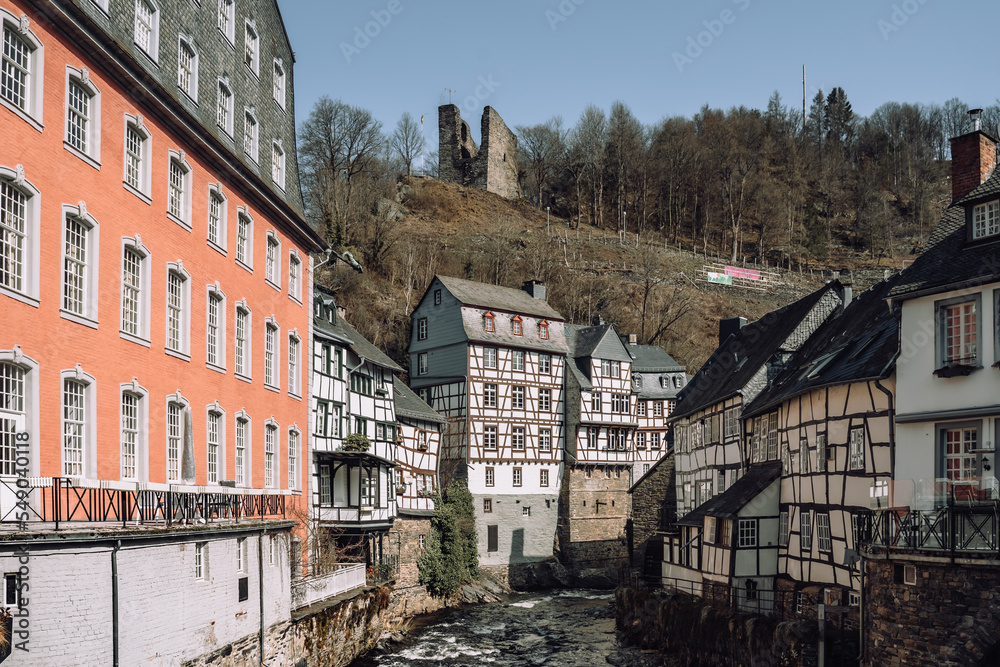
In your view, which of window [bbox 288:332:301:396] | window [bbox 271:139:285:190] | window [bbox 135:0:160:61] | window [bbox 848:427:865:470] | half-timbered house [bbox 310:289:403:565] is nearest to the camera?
window [bbox 135:0:160:61]

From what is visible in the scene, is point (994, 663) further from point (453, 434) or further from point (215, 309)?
point (453, 434)

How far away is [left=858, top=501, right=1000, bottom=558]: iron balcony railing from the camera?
15312 millimetres

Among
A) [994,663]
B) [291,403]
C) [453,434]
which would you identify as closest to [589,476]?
[453,434]

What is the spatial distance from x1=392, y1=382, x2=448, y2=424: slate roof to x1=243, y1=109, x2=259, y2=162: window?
15.5m

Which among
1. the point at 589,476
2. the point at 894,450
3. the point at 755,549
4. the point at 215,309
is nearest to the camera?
the point at 894,450

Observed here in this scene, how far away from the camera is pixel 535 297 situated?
53.4 metres

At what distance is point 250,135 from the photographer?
24266mm

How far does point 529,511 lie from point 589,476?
422cm

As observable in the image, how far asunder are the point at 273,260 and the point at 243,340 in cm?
333

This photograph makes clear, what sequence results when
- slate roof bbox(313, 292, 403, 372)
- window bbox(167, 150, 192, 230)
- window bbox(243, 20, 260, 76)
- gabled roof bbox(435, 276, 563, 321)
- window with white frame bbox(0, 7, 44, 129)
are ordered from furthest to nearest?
gabled roof bbox(435, 276, 563, 321), slate roof bbox(313, 292, 403, 372), window bbox(243, 20, 260, 76), window bbox(167, 150, 192, 230), window with white frame bbox(0, 7, 44, 129)

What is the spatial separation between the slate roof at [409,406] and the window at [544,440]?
7.93 m

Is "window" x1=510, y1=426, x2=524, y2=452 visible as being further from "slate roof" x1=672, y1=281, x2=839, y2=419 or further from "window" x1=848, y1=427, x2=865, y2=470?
"window" x1=848, y1=427, x2=865, y2=470

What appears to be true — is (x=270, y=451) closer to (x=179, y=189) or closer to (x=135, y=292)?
(x=179, y=189)

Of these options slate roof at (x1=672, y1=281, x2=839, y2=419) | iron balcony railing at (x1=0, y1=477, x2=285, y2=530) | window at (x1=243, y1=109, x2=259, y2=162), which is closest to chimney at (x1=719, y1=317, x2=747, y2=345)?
slate roof at (x1=672, y1=281, x2=839, y2=419)
